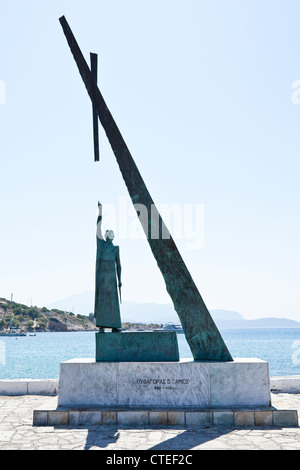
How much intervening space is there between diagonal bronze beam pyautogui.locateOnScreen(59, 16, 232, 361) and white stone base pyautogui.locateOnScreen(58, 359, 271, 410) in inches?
14.3

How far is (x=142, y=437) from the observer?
5277mm

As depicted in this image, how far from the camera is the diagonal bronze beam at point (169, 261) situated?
21.8 ft

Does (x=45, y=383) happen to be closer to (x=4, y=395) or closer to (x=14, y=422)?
(x=4, y=395)

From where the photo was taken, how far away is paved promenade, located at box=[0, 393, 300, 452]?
4848 mm

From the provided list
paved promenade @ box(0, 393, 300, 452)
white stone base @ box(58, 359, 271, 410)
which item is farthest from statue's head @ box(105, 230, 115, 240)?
paved promenade @ box(0, 393, 300, 452)

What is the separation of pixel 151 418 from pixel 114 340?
1381mm

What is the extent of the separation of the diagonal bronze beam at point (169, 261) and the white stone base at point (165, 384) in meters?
0.36

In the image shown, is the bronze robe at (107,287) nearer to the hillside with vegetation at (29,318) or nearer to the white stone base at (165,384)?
the white stone base at (165,384)

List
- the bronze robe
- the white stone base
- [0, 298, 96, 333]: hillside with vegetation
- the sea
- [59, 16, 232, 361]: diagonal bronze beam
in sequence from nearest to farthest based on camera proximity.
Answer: the white stone base < [59, 16, 232, 361]: diagonal bronze beam < the bronze robe < the sea < [0, 298, 96, 333]: hillside with vegetation

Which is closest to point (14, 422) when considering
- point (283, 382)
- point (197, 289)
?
point (197, 289)

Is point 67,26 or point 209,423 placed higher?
point 67,26

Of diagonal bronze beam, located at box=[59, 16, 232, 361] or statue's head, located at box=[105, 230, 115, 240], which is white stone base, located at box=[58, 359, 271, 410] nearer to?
diagonal bronze beam, located at box=[59, 16, 232, 361]

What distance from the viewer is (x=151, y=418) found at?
6.02 metres

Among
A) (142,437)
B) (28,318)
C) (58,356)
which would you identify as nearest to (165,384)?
(142,437)
